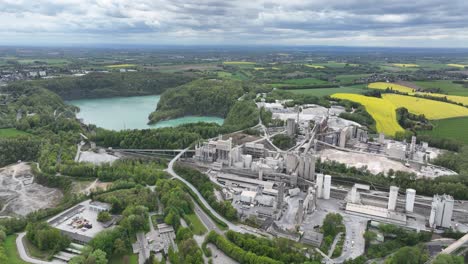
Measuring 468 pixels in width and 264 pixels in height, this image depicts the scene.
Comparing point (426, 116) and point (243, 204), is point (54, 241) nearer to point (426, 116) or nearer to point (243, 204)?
point (243, 204)

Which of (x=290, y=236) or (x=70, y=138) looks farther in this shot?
(x=70, y=138)

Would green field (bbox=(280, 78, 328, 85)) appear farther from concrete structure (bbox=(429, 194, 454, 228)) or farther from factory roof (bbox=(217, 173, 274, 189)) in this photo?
concrete structure (bbox=(429, 194, 454, 228))

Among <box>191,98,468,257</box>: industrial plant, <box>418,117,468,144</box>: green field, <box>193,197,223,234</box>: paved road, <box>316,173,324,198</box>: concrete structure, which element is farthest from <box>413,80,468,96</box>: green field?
<box>193,197,223,234</box>: paved road

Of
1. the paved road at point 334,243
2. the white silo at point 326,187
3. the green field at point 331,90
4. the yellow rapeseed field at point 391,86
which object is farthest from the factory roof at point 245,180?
the yellow rapeseed field at point 391,86

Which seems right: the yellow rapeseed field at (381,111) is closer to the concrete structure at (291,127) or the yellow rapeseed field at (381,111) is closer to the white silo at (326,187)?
the concrete structure at (291,127)

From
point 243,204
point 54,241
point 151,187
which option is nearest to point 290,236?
point 243,204

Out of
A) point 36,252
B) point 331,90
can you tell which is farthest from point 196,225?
point 331,90
